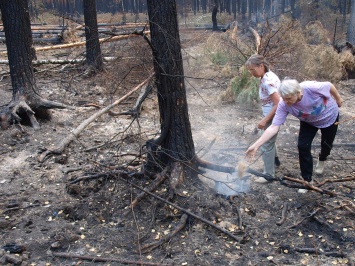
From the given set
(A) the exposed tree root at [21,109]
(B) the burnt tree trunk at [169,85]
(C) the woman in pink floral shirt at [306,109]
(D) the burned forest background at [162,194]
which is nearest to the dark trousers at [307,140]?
(C) the woman in pink floral shirt at [306,109]

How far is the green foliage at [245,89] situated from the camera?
8.16m

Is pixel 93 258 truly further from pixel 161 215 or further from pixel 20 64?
pixel 20 64

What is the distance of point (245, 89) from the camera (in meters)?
8.32

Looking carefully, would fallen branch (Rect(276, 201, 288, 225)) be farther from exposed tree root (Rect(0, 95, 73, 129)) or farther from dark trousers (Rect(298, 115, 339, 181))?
exposed tree root (Rect(0, 95, 73, 129))

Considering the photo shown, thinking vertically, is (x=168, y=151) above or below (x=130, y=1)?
below

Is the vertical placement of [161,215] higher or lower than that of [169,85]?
lower

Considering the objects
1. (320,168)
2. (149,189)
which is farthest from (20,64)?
(320,168)

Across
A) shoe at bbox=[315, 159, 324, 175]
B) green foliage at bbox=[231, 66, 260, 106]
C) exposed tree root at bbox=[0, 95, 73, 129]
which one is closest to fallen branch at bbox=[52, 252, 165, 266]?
shoe at bbox=[315, 159, 324, 175]

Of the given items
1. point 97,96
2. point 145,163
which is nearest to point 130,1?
point 97,96

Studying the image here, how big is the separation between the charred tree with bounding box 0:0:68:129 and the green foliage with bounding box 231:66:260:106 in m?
3.71

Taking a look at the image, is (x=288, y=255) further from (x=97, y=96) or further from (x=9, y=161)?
(x=97, y=96)

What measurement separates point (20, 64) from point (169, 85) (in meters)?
4.24

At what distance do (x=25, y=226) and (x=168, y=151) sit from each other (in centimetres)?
176

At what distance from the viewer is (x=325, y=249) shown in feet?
12.2
